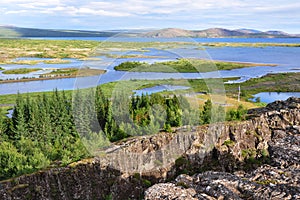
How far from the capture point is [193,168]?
14266 mm

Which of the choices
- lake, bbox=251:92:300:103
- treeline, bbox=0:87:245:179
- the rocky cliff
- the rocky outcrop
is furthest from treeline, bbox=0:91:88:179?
lake, bbox=251:92:300:103

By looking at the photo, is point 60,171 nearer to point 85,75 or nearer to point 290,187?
point 85,75

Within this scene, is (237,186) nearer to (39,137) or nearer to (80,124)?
(80,124)

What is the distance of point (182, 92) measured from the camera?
1966 centimetres

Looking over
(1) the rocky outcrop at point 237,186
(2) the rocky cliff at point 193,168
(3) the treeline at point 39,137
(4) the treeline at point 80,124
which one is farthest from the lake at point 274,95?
(1) the rocky outcrop at point 237,186

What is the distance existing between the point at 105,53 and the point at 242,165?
24.5 ft

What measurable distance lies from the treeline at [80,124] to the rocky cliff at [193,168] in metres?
0.76

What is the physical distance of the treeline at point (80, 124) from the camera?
13664 mm

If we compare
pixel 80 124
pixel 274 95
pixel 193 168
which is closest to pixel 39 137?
pixel 80 124

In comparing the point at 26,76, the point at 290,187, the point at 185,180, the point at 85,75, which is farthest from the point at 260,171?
the point at 26,76

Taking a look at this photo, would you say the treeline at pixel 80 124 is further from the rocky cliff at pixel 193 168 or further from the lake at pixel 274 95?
the lake at pixel 274 95

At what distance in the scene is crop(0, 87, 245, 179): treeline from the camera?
13664mm

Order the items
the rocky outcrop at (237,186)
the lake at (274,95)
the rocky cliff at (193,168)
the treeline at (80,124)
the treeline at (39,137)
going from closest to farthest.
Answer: the rocky outcrop at (237,186)
the rocky cliff at (193,168)
the treeline at (39,137)
the treeline at (80,124)
the lake at (274,95)

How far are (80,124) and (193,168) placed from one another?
18.0ft
